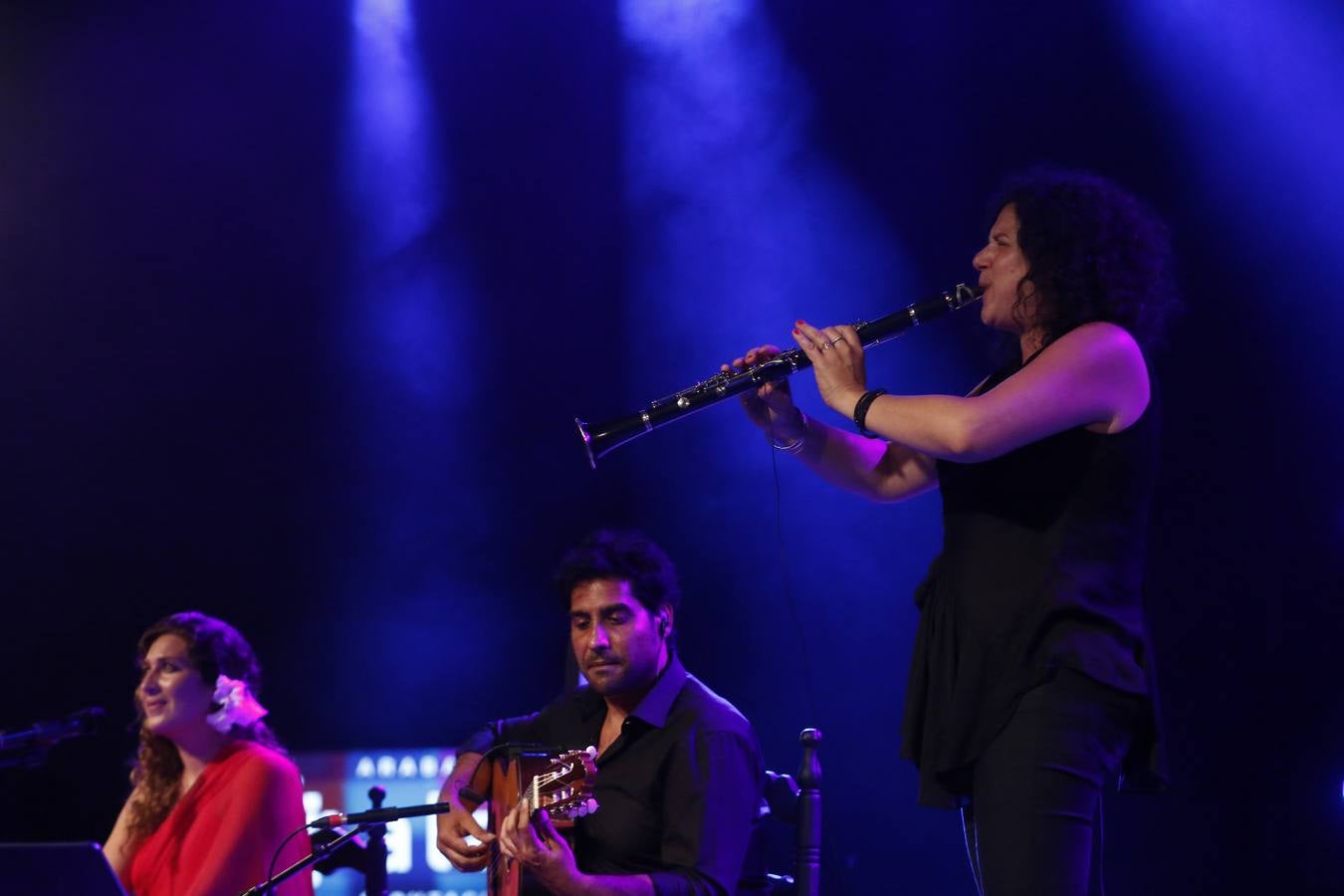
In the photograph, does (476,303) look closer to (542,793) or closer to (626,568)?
(626,568)

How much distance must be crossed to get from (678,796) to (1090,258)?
1.45 meters

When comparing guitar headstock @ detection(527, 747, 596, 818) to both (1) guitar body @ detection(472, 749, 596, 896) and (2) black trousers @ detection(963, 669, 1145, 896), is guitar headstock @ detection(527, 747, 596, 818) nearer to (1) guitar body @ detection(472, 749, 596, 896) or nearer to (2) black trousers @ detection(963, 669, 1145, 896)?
(1) guitar body @ detection(472, 749, 596, 896)

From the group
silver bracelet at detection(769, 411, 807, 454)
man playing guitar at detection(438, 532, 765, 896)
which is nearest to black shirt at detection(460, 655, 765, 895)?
man playing guitar at detection(438, 532, 765, 896)

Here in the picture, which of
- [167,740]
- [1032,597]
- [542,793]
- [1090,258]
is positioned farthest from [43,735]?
[1090,258]

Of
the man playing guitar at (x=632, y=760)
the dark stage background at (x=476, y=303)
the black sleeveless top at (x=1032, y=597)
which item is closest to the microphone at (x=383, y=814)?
the man playing guitar at (x=632, y=760)

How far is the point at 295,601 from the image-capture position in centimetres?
512

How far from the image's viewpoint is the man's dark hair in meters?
3.29

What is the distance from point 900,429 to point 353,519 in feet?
11.2

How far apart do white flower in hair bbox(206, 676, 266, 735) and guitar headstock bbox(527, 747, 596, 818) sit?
3.94ft

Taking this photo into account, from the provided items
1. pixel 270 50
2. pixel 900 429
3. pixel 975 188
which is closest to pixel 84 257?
pixel 270 50

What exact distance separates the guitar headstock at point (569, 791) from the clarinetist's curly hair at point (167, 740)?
3.82ft

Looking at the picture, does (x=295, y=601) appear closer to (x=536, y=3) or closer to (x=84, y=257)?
(x=84, y=257)

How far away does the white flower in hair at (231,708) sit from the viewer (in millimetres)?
3596

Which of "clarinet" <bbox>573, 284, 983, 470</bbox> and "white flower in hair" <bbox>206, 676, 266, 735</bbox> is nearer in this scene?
"clarinet" <bbox>573, 284, 983, 470</bbox>
